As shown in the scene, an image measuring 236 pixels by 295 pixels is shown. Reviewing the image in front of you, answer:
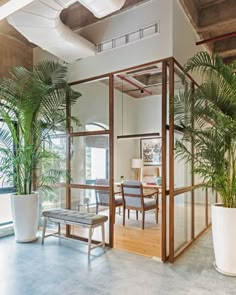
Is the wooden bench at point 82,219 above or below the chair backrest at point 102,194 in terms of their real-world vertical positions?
below

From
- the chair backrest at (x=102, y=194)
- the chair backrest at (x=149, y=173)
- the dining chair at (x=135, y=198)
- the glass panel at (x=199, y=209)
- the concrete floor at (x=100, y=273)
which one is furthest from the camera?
the chair backrest at (x=149, y=173)

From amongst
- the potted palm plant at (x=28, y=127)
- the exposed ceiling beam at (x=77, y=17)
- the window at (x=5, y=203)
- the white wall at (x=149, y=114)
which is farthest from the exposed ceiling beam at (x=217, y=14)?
the white wall at (x=149, y=114)

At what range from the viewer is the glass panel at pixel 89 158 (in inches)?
158

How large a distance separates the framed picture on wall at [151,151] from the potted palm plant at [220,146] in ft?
15.5

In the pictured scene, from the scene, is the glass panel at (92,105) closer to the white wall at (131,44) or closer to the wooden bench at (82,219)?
the white wall at (131,44)

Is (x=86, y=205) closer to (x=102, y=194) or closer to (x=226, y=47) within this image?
(x=102, y=194)

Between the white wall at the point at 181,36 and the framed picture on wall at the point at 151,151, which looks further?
the framed picture on wall at the point at 151,151

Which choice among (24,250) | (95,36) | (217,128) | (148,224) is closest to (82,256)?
(24,250)

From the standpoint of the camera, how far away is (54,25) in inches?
129

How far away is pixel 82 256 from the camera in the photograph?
11.4ft

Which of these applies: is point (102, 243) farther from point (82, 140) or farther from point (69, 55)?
point (69, 55)

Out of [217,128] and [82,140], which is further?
[82,140]

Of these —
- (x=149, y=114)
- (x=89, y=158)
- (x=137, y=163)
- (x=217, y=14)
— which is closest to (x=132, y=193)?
(x=89, y=158)

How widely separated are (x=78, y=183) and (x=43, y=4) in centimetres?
261
